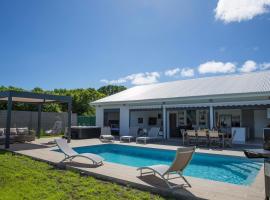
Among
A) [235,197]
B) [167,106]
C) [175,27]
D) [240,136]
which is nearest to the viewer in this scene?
[235,197]

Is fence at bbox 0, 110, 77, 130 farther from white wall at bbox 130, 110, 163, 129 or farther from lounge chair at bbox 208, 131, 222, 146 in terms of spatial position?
lounge chair at bbox 208, 131, 222, 146

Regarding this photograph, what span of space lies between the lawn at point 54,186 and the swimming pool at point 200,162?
3716 millimetres

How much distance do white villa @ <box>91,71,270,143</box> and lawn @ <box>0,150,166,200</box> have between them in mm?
10544

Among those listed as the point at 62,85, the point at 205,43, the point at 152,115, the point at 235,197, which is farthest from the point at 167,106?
the point at 62,85

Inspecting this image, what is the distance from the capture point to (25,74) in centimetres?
2481

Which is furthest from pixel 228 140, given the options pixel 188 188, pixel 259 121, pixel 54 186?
pixel 54 186

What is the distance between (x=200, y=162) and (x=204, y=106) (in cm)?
574

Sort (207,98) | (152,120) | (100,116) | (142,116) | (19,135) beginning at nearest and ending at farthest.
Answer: (19,135)
(207,98)
(100,116)
(142,116)
(152,120)

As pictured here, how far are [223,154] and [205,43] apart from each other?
892 centimetres

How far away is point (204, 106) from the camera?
15.3m

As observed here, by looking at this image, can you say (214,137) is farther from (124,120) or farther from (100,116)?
(100,116)

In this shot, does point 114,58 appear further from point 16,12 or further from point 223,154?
point 223,154

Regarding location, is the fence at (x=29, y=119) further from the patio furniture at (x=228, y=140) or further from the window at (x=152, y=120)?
the patio furniture at (x=228, y=140)

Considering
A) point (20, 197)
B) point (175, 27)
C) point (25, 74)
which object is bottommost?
point (20, 197)
